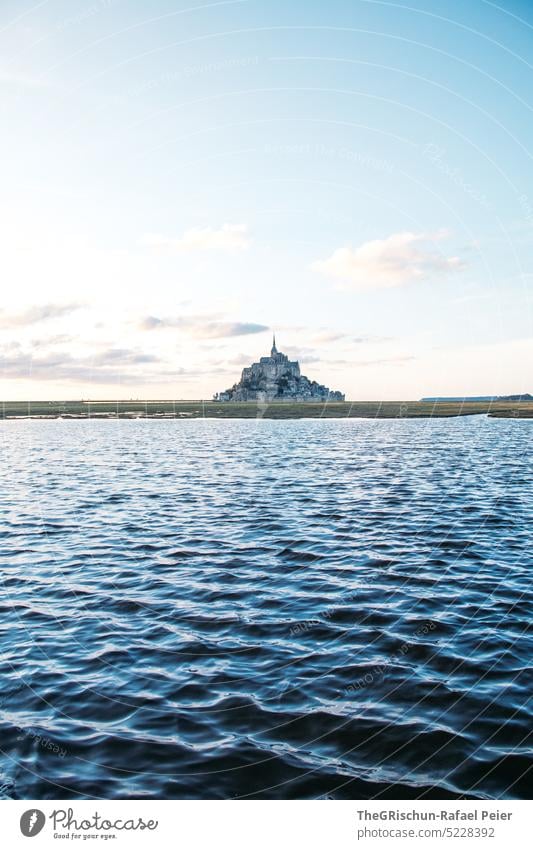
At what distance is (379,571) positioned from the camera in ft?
66.7

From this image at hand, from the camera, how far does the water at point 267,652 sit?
9.66 metres

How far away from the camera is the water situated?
966cm

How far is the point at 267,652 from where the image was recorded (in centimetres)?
1399

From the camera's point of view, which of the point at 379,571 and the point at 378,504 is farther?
the point at 378,504

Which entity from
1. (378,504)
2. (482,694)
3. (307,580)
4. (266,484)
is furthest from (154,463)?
(482,694)

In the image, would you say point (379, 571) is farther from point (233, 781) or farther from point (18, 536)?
point (18, 536)

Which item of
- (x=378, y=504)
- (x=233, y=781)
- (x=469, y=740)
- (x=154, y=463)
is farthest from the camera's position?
(x=154, y=463)
